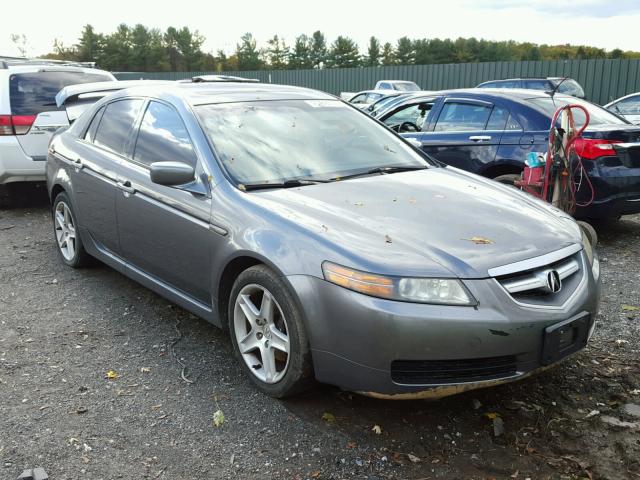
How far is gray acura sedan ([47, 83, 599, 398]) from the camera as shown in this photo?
→ 2.63 metres

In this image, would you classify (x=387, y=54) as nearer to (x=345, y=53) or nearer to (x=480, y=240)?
(x=345, y=53)

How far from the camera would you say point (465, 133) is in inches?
270

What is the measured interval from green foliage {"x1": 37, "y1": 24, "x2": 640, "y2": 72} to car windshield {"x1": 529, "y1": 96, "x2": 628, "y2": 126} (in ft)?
232

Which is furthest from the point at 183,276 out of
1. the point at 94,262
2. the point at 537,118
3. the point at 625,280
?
the point at 537,118

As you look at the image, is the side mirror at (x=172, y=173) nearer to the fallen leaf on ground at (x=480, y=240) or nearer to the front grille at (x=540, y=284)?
the fallen leaf on ground at (x=480, y=240)

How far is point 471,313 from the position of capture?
2.58 m

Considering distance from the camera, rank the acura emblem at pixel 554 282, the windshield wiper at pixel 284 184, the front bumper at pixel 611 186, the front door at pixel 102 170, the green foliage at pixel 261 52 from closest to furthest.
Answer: the acura emblem at pixel 554 282 < the windshield wiper at pixel 284 184 < the front door at pixel 102 170 < the front bumper at pixel 611 186 < the green foliage at pixel 261 52

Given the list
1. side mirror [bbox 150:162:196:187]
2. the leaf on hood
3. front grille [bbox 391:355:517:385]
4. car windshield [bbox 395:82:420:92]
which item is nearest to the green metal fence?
car windshield [bbox 395:82:420:92]

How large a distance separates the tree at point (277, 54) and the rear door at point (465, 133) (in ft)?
254

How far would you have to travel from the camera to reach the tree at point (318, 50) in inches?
3169

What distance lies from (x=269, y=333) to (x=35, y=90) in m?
6.03

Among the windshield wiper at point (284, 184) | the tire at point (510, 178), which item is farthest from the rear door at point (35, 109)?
the tire at point (510, 178)

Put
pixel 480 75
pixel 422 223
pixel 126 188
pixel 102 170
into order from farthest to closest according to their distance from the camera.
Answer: pixel 480 75
pixel 102 170
pixel 126 188
pixel 422 223

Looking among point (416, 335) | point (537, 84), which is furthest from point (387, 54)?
point (416, 335)
